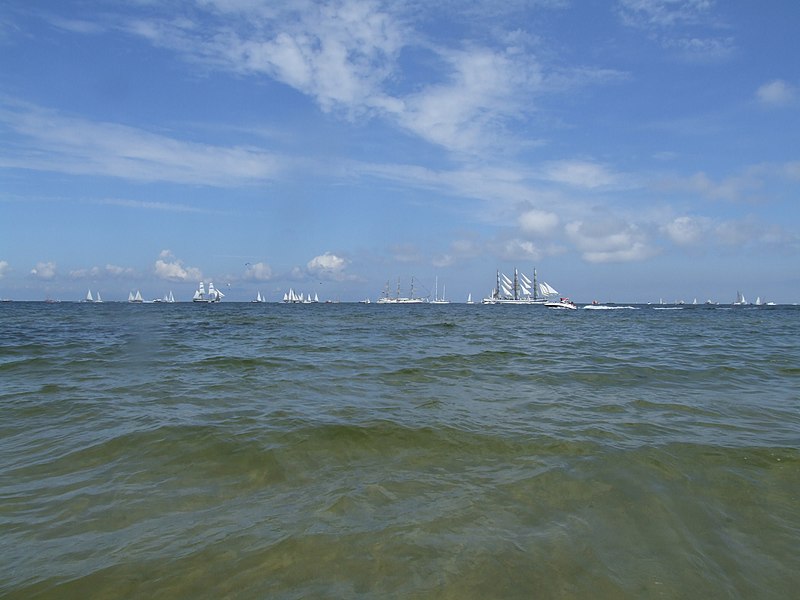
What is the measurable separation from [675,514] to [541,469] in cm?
152

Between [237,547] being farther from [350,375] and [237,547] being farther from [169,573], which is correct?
[350,375]

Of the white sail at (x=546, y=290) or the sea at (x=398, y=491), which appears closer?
the sea at (x=398, y=491)

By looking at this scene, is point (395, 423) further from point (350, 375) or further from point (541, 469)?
point (350, 375)

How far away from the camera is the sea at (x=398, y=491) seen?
3.75 metres

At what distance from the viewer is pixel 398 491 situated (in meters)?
5.36

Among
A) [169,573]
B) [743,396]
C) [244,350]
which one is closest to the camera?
[169,573]

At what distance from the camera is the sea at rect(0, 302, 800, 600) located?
3746 millimetres

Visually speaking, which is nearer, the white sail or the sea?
the sea

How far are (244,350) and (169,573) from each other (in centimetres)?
1654

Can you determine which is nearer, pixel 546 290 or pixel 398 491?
pixel 398 491

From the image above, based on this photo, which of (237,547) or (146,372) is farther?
(146,372)

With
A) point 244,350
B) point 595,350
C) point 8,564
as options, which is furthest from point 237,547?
point 595,350

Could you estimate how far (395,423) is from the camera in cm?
804

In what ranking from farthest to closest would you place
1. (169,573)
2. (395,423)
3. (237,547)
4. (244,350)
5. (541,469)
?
(244,350) < (395,423) < (541,469) < (237,547) < (169,573)
